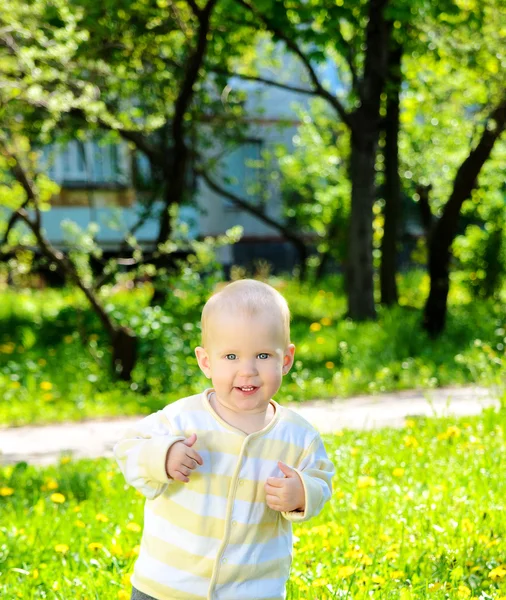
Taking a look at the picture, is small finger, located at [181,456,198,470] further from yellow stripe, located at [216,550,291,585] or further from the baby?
yellow stripe, located at [216,550,291,585]

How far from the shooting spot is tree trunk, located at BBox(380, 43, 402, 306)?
11867mm

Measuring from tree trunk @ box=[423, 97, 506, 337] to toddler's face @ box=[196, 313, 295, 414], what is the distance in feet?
22.1

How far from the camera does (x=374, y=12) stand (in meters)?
10.1

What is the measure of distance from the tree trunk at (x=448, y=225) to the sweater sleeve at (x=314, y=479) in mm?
6677

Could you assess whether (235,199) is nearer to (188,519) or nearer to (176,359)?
(176,359)

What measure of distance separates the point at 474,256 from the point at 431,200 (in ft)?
5.47

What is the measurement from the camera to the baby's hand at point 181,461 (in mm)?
2078

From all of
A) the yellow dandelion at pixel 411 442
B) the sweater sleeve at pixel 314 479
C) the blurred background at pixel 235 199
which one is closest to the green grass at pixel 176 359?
the blurred background at pixel 235 199

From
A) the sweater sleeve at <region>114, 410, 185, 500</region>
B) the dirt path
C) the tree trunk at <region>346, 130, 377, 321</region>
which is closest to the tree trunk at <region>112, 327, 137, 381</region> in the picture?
the dirt path

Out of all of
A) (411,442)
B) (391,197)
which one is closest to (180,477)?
(411,442)

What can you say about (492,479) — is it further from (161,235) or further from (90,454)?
(161,235)

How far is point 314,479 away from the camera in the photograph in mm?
2166

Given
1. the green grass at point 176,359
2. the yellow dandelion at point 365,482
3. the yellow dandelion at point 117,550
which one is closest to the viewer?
the yellow dandelion at point 117,550

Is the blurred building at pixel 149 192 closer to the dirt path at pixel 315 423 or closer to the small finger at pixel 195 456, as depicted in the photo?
the dirt path at pixel 315 423
